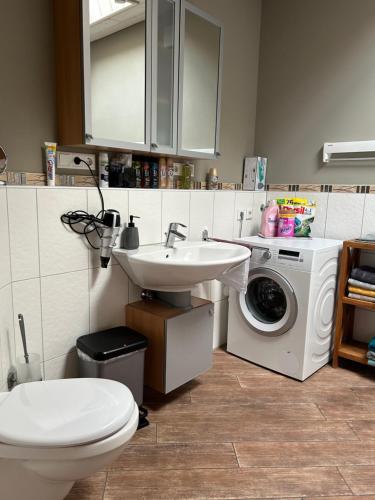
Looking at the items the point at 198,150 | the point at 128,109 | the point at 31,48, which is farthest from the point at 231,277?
the point at 31,48

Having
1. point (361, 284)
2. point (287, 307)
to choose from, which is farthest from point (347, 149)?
point (287, 307)

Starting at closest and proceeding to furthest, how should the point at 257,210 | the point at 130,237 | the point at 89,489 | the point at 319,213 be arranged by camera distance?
the point at 89,489 < the point at 130,237 < the point at 319,213 < the point at 257,210

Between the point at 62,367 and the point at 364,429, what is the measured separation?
4.97ft

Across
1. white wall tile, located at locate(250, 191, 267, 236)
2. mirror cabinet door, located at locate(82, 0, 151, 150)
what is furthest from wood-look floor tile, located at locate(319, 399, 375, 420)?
mirror cabinet door, located at locate(82, 0, 151, 150)

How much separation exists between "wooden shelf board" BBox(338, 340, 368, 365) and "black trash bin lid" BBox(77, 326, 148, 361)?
1.38 m

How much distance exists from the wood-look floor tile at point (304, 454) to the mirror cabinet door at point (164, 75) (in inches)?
59.5

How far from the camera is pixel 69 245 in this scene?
1.69 metres

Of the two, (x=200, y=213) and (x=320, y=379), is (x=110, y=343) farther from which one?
(x=320, y=379)

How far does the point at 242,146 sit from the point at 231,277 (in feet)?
3.98

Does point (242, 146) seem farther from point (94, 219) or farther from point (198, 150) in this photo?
point (94, 219)

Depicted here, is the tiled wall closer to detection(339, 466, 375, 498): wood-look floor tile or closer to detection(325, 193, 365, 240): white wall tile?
detection(325, 193, 365, 240): white wall tile

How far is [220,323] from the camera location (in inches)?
106

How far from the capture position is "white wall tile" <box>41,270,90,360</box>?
1667 millimetres

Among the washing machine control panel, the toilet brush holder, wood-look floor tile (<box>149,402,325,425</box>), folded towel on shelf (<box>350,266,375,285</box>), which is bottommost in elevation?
wood-look floor tile (<box>149,402,325,425</box>)
